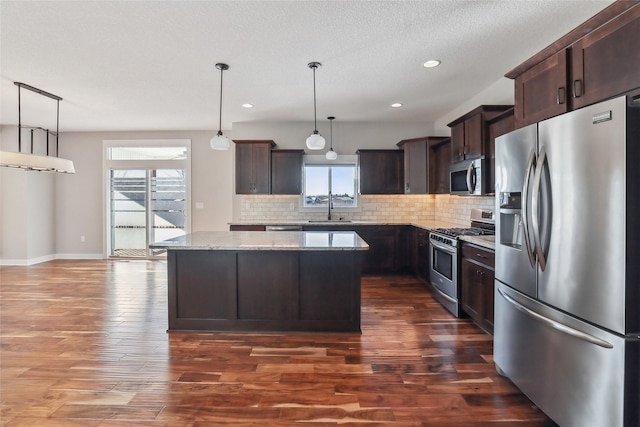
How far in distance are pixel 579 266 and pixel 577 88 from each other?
956 millimetres

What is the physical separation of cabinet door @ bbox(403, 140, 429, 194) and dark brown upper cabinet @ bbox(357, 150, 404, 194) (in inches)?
7.5

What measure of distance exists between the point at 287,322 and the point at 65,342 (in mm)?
1933

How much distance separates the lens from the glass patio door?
6.71m

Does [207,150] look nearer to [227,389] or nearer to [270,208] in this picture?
[270,208]

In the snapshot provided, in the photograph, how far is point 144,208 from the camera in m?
6.77

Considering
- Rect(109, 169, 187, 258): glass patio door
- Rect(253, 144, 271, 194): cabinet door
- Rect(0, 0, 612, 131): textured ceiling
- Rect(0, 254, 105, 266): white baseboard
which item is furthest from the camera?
Rect(109, 169, 187, 258): glass patio door

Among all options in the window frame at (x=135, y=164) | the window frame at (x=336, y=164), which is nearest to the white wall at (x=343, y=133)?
the window frame at (x=336, y=164)

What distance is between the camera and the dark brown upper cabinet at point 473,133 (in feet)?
11.0

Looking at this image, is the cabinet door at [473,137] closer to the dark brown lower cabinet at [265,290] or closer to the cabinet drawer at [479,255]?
the cabinet drawer at [479,255]

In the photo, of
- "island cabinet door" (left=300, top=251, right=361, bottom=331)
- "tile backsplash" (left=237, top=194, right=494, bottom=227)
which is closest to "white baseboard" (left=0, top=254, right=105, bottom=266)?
"tile backsplash" (left=237, top=194, right=494, bottom=227)

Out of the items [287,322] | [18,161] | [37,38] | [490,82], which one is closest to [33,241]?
[18,161]

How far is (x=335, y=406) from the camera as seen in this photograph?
6.41ft

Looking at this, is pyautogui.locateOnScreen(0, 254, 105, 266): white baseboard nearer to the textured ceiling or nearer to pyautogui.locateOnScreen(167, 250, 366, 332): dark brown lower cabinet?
the textured ceiling

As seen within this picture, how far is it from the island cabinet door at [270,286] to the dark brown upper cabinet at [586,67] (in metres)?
2.20
